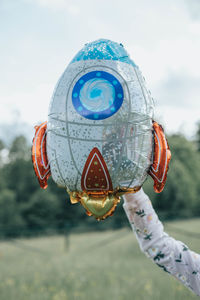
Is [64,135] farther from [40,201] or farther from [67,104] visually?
[40,201]

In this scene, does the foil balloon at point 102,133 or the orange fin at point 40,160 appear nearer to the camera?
the foil balloon at point 102,133

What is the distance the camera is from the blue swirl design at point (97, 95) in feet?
3.40

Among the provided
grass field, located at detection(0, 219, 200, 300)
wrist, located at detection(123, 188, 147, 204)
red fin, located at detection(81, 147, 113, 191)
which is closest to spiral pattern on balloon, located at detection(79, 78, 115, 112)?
red fin, located at detection(81, 147, 113, 191)

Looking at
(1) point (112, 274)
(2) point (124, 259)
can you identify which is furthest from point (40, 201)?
(1) point (112, 274)

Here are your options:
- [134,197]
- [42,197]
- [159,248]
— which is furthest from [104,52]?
[42,197]

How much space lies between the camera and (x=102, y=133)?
1.05 m

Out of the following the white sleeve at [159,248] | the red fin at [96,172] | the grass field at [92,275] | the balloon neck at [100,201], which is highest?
the red fin at [96,172]

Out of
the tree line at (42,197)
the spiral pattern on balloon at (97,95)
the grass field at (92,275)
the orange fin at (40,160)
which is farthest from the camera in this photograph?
the tree line at (42,197)

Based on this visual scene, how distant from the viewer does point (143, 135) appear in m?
1.11

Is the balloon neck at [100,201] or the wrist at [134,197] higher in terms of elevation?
the balloon neck at [100,201]

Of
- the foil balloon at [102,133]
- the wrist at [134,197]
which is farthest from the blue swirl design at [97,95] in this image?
the wrist at [134,197]

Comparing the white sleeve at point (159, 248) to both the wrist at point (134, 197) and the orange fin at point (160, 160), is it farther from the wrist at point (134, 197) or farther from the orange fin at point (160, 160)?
the orange fin at point (160, 160)

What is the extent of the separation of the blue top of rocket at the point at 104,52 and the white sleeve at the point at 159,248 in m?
0.48

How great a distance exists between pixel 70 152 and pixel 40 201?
15142 millimetres
